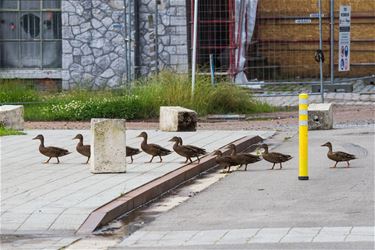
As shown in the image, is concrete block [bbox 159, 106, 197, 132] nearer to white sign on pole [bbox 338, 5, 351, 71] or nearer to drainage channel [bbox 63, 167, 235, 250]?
drainage channel [bbox 63, 167, 235, 250]

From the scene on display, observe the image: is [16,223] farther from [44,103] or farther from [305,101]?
[44,103]

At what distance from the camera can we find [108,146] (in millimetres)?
14789

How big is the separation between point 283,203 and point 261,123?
424 inches

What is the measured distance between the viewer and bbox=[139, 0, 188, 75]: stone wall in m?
30.0

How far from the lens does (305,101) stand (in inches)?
546

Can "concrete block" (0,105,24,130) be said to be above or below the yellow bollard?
below

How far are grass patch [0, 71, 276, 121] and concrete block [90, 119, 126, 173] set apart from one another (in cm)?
896

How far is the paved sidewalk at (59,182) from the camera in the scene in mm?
11516

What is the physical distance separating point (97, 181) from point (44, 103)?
468 inches

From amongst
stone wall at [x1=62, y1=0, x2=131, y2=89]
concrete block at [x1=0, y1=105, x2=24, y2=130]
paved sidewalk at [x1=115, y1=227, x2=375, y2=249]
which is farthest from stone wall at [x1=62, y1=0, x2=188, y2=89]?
paved sidewalk at [x1=115, y1=227, x2=375, y2=249]

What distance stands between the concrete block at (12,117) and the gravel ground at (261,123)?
1.23m

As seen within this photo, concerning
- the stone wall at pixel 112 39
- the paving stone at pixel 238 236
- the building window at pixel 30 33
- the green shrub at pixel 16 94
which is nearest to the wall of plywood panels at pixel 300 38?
the stone wall at pixel 112 39

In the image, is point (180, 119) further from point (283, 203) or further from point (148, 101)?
point (283, 203)

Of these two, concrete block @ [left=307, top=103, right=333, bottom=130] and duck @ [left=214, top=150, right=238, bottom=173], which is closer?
duck @ [left=214, top=150, right=238, bottom=173]
